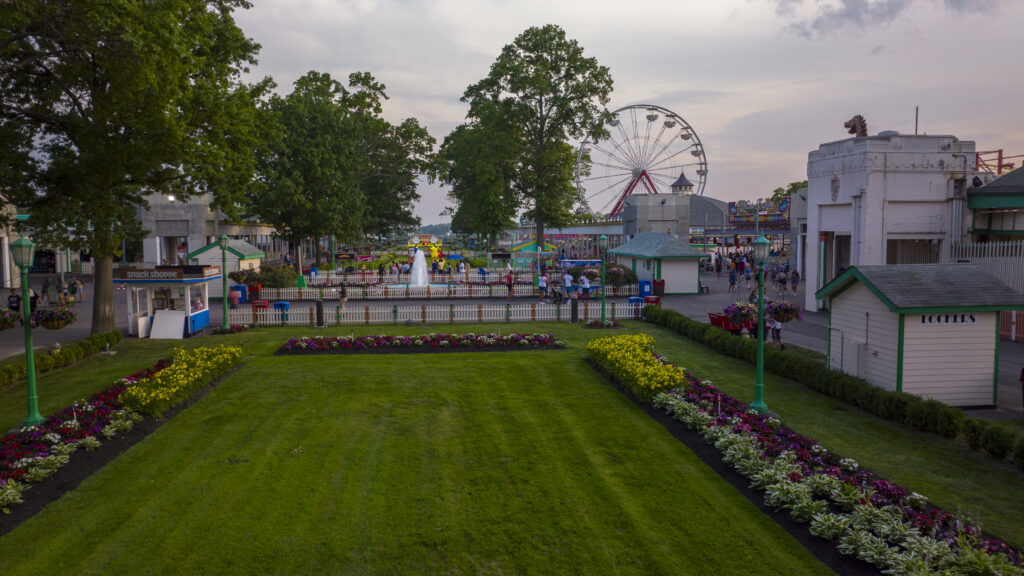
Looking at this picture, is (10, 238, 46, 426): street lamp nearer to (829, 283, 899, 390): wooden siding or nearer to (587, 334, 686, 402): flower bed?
(587, 334, 686, 402): flower bed

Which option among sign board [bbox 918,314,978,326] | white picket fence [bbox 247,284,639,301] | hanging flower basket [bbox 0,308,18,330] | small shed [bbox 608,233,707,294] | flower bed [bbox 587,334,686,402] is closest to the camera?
sign board [bbox 918,314,978,326]

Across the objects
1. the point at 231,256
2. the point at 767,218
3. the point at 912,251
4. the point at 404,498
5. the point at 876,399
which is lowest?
the point at 404,498

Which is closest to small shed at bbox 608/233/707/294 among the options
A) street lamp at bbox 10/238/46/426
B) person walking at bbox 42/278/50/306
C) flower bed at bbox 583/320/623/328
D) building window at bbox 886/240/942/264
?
building window at bbox 886/240/942/264

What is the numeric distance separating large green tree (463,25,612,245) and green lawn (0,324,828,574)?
35.4 meters

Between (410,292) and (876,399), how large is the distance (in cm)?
2664

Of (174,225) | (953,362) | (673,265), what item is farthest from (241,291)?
(953,362)

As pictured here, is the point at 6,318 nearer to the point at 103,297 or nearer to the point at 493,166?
the point at 103,297

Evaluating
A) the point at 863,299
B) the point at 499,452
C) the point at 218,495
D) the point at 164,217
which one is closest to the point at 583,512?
the point at 499,452

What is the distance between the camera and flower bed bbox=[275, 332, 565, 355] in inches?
824

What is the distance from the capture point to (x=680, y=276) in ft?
125

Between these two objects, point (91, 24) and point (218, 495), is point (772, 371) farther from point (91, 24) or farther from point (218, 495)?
point (91, 24)

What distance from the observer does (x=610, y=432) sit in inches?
497

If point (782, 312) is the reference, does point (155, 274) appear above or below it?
above

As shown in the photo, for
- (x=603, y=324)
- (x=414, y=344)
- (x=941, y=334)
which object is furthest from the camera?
(x=603, y=324)
